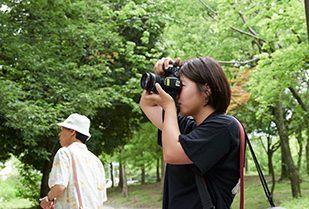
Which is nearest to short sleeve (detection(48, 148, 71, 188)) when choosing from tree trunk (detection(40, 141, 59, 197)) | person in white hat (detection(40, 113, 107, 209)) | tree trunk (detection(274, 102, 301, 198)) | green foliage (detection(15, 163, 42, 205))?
person in white hat (detection(40, 113, 107, 209))

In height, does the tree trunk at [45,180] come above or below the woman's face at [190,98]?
below

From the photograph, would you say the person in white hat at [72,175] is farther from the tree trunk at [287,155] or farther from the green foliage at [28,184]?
the tree trunk at [287,155]

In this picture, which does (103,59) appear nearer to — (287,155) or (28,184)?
(28,184)

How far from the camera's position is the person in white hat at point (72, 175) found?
2512mm

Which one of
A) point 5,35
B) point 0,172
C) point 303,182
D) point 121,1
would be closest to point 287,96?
point 303,182

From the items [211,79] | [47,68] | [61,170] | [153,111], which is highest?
[47,68]

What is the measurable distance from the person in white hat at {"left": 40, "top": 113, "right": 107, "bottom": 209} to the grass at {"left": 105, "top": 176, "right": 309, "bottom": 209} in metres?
6.71

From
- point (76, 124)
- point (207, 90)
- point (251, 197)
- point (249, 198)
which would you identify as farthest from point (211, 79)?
point (251, 197)

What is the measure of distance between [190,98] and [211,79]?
13 centimetres

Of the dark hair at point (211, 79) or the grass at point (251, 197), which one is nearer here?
the dark hair at point (211, 79)

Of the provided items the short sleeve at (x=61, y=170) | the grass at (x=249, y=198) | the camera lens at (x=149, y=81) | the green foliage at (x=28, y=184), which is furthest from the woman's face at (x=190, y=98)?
the green foliage at (x=28, y=184)

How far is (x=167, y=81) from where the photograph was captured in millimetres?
1395

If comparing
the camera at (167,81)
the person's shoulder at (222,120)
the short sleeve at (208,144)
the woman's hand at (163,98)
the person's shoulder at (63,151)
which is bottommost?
the person's shoulder at (63,151)

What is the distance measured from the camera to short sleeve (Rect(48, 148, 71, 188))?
2.49 metres
